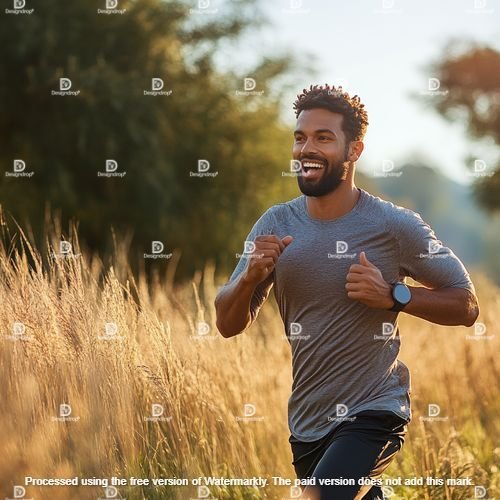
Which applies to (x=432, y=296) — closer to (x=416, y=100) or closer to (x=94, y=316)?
(x=94, y=316)

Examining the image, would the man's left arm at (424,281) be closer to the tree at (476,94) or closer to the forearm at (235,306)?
the forearm at (235,306)

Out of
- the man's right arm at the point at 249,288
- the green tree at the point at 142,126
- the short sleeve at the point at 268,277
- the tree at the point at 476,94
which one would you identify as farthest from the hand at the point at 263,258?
the tree at the point at 476,94

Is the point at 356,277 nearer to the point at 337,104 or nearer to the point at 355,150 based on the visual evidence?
the point at 355,150

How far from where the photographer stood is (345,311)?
449 centimetres

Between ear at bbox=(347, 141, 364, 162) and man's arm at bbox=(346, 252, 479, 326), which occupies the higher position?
ear at bbox=(347, 141, 364, 162)

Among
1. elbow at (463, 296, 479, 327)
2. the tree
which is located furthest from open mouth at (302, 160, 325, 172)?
the tree

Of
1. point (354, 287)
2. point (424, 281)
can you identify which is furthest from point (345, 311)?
point (424, 281)

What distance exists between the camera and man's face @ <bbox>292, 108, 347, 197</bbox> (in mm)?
4695

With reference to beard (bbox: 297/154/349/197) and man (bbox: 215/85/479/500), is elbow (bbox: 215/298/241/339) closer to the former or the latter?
man (bbox: 215/85/479/500)

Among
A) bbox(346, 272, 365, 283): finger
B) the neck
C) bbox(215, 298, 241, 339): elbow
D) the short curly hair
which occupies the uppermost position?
the short curly hair

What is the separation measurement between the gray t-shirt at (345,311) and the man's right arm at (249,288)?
0.13 metres

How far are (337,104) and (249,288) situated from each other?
1.01m

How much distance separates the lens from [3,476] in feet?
14.4

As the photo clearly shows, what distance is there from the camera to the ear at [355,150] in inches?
191
